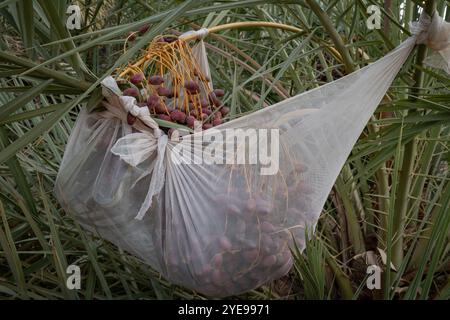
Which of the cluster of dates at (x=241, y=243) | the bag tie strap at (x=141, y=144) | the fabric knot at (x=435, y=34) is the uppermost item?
the fabric knot at (x=435, y=34)

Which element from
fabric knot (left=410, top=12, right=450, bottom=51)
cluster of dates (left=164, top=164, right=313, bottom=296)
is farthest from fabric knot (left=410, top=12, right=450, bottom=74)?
cluster of dates (left=164, top=164, right=313, bottom=296)

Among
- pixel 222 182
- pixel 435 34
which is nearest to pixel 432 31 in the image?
pixel 435 34

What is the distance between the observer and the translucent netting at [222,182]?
3.07 feet

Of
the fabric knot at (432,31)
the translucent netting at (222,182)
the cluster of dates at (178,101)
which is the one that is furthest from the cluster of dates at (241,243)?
the fabric knot at (432,31)

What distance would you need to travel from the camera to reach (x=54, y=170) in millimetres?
1412

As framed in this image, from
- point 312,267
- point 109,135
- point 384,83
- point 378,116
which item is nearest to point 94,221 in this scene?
point 109,135

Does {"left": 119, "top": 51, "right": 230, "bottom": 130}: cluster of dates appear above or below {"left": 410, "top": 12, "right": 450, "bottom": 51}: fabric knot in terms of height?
below

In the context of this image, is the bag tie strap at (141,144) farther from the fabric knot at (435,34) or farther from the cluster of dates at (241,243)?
the fabric knot at (435,34)

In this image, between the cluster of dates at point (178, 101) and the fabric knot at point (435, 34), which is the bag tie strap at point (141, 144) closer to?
the cluster of dates at point (178, 101)

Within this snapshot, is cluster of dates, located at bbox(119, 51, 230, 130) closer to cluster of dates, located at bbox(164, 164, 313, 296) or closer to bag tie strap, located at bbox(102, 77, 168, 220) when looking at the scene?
bag tie strap, located at bbox(102, 77, 168, 220)

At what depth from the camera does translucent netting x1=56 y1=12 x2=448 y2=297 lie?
0.93 meters

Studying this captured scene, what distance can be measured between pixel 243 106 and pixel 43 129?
66 cm

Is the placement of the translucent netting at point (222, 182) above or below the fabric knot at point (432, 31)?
below

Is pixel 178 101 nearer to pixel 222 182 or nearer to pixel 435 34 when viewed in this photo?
pixel 222 182
